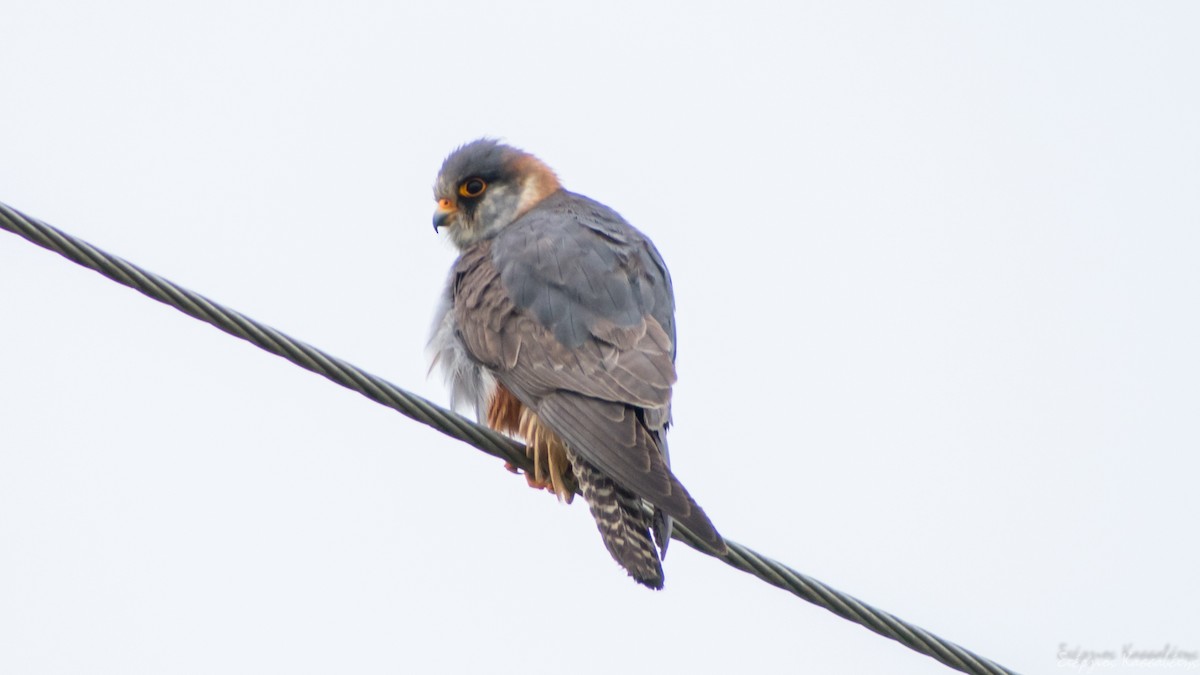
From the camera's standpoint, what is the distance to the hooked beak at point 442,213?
6.66 m

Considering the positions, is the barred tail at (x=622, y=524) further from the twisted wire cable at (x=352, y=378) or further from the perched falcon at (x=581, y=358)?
the twisted wire cable at (x=352, y=378)

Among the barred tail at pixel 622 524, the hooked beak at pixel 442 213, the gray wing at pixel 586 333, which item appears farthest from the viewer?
the hooked beak at pixel 442 213

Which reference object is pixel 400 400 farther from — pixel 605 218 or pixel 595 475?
pixel 605 218

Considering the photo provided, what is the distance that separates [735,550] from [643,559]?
0.56 m

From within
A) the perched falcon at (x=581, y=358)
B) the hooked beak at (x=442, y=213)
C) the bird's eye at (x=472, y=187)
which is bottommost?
the perched falcon at (x=581, y=358)

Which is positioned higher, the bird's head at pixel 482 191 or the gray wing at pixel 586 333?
the bird's head at pixel 482 191

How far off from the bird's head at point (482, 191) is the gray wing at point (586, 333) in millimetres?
590

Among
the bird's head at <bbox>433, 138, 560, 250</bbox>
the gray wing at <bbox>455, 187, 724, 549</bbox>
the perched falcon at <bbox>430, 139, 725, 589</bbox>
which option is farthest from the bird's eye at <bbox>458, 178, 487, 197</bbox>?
the gray wing at <bbox>455, 187, 724, 549</bbox>

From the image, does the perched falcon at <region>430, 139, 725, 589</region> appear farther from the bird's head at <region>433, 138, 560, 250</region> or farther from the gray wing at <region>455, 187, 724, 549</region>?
the bird's head at <region>433, 138, 560, 250</region>

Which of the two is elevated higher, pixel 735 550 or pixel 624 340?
pixel 624 340

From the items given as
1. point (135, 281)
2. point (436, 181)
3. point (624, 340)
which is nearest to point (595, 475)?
point (624, 340)

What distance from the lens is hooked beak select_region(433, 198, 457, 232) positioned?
6660mm

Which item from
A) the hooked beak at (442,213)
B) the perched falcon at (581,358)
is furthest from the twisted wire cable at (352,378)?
the hooked beak at (442,213)

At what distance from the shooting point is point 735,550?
153 inches
